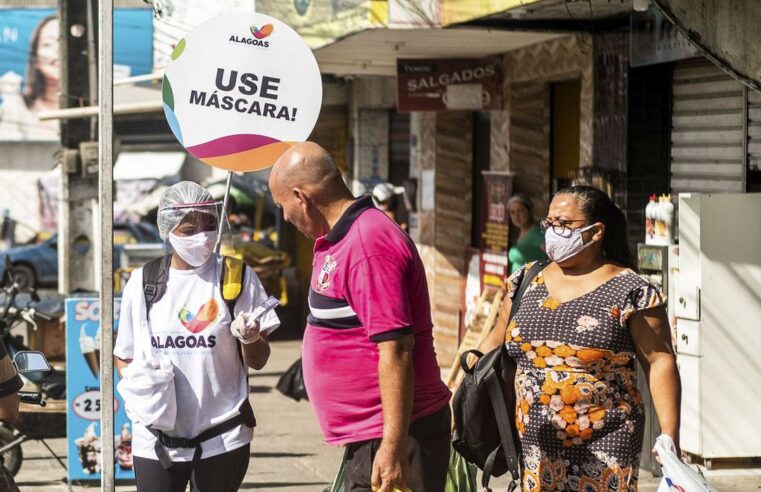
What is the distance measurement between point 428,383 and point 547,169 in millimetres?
7502

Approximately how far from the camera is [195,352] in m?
4.77

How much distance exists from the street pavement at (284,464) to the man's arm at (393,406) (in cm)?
421

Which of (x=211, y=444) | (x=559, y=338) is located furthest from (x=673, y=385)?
(x=211, y=444)

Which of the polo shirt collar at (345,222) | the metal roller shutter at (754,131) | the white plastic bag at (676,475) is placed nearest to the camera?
the polo shirt collar at (345,222)

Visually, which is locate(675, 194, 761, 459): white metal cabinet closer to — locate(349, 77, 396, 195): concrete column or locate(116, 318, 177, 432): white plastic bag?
locate(116, 318, 177, 432): white plastic bag

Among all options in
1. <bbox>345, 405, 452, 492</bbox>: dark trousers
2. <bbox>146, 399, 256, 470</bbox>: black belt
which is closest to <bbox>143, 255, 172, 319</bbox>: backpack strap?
<bbox>146, 399, 256, 470</bbox>: black belt

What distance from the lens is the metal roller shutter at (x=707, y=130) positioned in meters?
8.60

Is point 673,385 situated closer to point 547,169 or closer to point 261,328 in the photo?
point 261,328

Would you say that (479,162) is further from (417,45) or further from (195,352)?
(195,352)

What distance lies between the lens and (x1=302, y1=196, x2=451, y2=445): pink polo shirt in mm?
3850

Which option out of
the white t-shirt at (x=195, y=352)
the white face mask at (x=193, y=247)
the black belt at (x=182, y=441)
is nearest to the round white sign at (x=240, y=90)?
the white face mask at (x=193, y=247)

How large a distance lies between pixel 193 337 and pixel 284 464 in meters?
4.25

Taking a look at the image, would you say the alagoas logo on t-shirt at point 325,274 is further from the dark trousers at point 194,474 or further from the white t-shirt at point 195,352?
the dark trousers at point 194,474

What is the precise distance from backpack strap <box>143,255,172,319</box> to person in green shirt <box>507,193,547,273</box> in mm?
5251
